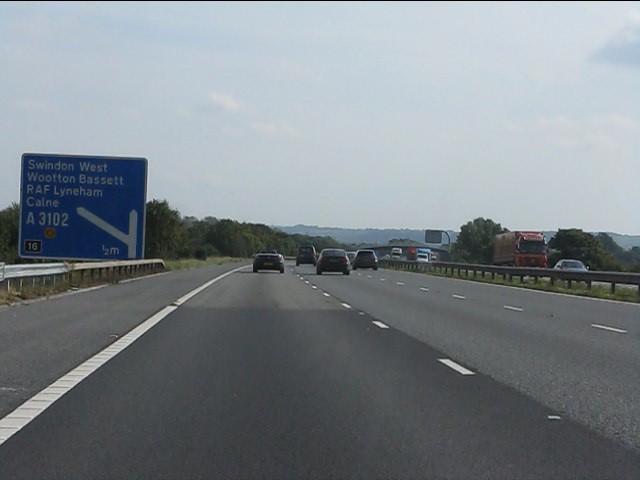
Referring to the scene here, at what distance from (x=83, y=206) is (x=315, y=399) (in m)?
21.3

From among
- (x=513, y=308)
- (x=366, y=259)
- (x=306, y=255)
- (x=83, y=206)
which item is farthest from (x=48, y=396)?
(x=306, y=255)

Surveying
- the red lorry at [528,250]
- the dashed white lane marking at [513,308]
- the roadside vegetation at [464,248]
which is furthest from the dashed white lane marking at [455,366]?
the red lorry at [528,250]

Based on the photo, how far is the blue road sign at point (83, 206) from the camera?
Answer: 30.1m

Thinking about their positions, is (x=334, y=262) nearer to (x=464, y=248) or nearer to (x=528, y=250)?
(x=528, y=250)

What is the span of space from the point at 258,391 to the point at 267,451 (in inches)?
123

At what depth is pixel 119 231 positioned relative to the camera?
30.3 m

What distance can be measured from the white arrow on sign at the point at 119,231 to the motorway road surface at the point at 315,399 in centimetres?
891

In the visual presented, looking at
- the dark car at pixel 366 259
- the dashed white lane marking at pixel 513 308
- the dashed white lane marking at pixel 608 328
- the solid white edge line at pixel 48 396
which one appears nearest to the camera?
the solid white edge line at pixel 48 396

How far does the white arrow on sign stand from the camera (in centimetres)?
3020

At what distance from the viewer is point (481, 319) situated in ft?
74.2

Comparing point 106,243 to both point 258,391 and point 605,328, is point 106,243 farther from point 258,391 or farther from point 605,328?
point 258,391

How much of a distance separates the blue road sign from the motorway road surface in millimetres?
8914

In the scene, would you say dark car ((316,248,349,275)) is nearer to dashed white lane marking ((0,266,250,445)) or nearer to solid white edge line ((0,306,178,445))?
dashed white lane marking ((0,266,250,445))

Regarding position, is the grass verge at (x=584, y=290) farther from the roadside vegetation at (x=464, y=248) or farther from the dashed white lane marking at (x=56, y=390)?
the dashed white lane marking at (x=56, y=390)
